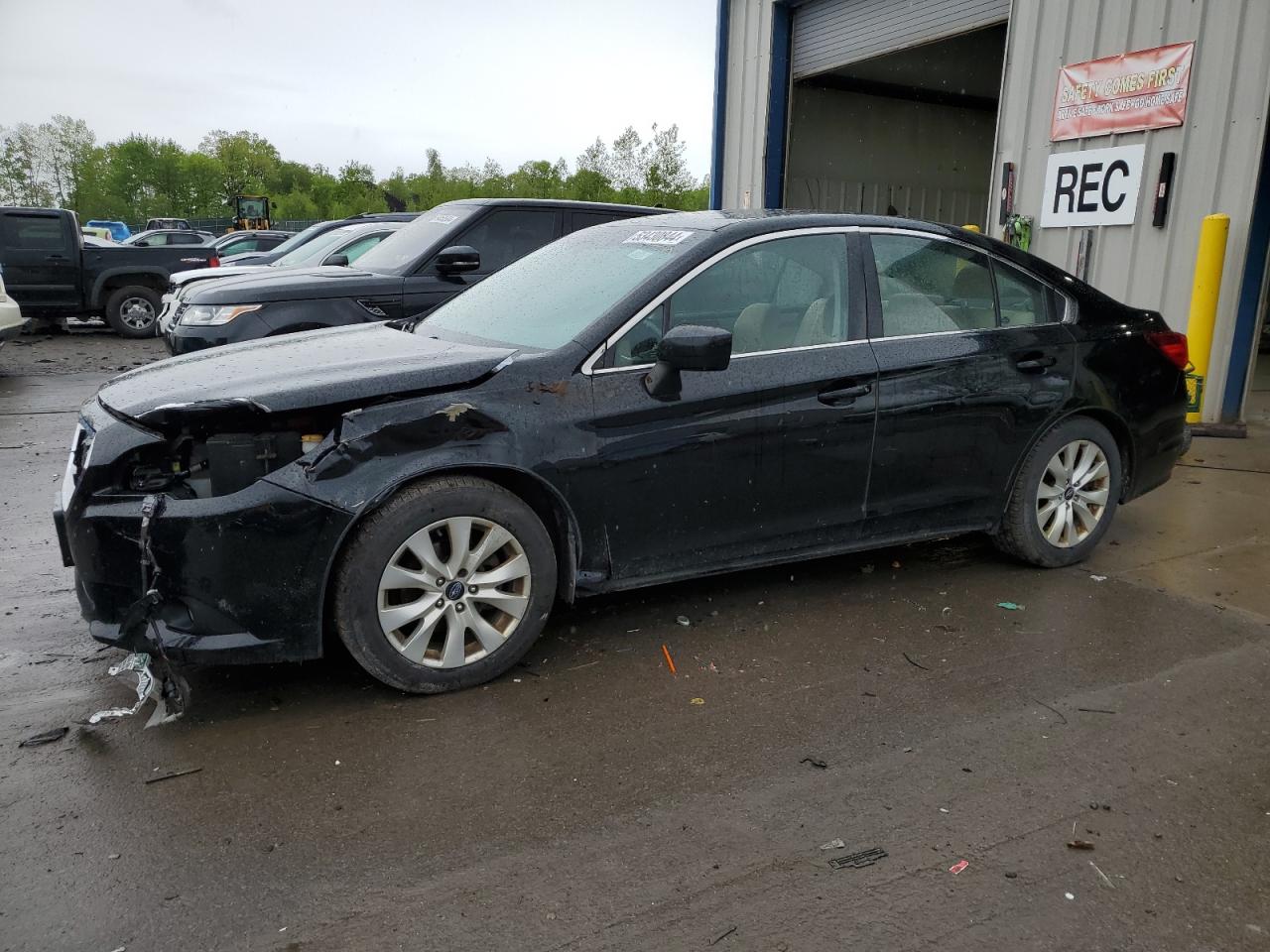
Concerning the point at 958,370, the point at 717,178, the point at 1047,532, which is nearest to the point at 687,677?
the point at 958,370

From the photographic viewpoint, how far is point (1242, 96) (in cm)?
789

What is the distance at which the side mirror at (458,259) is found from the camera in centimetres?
744

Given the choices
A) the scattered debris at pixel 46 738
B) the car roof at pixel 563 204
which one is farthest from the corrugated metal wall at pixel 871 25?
the scattered debris at pixel 46 738

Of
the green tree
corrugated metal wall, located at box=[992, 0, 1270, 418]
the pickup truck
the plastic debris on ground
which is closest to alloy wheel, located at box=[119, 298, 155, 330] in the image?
the pickup truck

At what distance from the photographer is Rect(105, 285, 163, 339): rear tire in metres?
15.5

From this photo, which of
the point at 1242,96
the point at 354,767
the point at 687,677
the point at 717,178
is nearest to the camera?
the point at 354,767

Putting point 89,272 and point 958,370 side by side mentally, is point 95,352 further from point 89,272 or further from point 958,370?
point 958,370

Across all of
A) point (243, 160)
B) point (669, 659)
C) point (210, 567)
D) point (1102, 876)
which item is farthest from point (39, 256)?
point (243, 160)

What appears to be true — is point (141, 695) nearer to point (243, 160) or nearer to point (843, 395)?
point (843, 395)

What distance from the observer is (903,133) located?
58.0 ft

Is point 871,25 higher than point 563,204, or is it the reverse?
point 871,25

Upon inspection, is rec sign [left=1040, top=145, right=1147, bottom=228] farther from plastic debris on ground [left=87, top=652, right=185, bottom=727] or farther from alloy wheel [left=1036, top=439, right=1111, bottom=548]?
plastic debris on ground [left=87, top=652, right=185, bottom=727]

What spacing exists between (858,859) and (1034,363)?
283 centimetres

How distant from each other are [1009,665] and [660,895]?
1.97m
